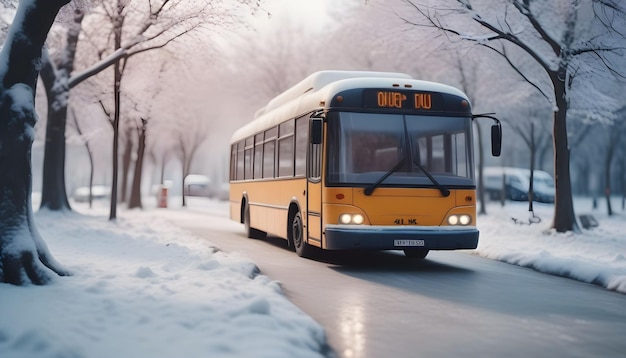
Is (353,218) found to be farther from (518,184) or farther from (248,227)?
(518,184)

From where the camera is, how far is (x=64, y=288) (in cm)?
755

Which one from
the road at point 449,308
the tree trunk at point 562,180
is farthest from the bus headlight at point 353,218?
the tree trunk at point 562,180

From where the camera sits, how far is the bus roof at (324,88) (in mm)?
11523

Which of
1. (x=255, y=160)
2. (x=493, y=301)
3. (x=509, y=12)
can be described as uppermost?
(x=509, y=12)

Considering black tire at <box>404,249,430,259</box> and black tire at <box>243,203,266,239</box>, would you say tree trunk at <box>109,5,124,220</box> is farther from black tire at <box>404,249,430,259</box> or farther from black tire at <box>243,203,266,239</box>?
black tire at <box>404,249,430,259</box>

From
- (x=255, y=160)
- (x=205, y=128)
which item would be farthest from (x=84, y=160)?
(x=255, y=160)

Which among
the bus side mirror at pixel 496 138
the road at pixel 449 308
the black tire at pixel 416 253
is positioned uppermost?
the bus side mirror at pixel 496 138

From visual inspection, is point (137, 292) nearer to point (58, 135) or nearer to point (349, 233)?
point (349, 233)

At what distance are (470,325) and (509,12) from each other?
536 inches

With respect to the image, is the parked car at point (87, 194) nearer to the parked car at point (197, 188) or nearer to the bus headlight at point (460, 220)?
the parked car at point (197, 188)

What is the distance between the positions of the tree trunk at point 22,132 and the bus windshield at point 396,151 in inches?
180

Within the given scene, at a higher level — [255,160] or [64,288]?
[255,160]

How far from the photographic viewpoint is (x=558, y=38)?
18.1 metres

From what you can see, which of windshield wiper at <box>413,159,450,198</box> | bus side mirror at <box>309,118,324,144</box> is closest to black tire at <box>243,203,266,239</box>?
bus side mirror at <box>309,118,324,144</box>
